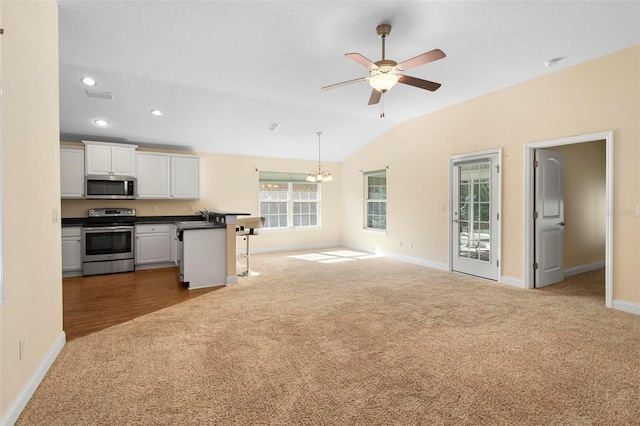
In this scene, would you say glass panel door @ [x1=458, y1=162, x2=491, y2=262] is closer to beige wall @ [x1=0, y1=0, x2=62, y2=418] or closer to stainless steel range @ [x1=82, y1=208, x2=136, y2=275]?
beige wall @ [x1=0, y1=0, x2=62, y2=418]

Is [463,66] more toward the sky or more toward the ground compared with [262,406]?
more toward the sky

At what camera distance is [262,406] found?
1994mm

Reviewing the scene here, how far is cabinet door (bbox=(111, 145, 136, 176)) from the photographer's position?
5.88 m

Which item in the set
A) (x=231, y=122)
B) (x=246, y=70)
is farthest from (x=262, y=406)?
(x=231, y=122)

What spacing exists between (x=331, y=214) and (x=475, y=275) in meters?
4.36

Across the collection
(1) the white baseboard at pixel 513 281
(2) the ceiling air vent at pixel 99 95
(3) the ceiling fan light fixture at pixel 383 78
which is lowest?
(1) the white baseboard at pixel 513 281

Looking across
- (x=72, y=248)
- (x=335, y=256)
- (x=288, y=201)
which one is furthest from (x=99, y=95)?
(x=335, y=256)

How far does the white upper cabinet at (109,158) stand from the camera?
5680mm

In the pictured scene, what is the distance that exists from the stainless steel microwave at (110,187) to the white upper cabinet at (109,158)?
94 millimetres

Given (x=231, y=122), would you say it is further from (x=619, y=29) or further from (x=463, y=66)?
(x=619, y=29)

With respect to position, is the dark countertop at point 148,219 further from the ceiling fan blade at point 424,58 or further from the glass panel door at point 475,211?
the ceiling fan blade at point 424,58

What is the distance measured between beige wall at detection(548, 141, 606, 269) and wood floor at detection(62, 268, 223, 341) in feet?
18.9

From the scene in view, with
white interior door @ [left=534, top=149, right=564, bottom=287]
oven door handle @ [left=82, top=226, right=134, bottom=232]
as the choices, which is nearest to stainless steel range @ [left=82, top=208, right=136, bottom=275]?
oven door handle @ [left=82, top=226, right=134, bottom=232]

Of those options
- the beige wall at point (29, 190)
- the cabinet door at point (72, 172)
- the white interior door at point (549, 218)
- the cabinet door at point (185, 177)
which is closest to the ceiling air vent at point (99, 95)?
the cabinet door at point (72, 172)
